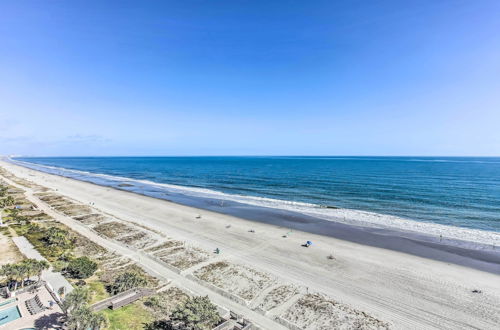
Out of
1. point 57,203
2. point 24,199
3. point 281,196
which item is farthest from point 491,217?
point 24,199

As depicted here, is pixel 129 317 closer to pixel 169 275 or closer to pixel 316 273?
pixel 169 275

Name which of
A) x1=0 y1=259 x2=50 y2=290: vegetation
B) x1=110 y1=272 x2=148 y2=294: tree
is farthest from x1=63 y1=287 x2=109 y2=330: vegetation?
x1=0 y1=259 x2=50 y2=290: vegetation

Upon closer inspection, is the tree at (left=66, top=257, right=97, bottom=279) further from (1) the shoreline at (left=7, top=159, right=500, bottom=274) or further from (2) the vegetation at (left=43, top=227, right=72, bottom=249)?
(1) the shoreline at (left=7, top=159, right=500, bottom=274)

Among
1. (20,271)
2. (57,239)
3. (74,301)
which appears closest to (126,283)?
(74,301)

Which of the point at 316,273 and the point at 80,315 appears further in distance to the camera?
the point at 316,273

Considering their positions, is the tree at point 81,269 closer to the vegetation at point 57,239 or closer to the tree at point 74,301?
the tree at point 74,301

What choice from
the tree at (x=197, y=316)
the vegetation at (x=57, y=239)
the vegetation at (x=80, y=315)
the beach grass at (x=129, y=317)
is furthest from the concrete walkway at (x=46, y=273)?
the tree at (x=197, y=316)

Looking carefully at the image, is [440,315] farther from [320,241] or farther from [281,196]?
[281,196]
